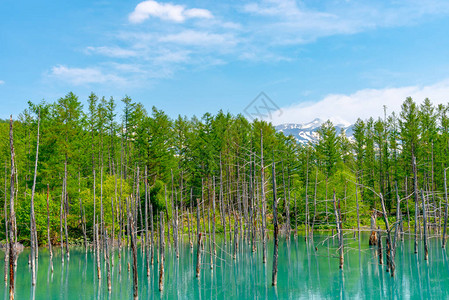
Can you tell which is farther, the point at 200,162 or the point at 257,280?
the point at 200,162

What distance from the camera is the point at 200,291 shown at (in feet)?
64.2

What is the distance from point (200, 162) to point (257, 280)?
31484mm

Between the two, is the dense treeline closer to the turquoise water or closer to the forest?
the forest

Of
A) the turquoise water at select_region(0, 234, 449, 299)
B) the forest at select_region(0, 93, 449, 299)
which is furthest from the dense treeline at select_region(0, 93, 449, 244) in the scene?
the turquoise water at select_region(0, 234, 449, 299)

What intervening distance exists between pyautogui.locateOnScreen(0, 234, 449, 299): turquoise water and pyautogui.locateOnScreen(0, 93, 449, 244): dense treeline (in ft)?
28.5

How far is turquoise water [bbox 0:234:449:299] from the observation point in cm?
1845

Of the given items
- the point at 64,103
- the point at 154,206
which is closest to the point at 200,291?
the point at 154,206

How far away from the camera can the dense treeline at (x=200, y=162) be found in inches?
1506

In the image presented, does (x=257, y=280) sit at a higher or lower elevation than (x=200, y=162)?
lower

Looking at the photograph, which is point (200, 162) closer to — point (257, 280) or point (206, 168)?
point (206, 168)

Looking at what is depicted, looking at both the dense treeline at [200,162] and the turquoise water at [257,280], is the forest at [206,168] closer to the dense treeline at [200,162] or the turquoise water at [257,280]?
the dense treeline at [200,162]

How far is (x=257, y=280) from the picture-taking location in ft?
70.9

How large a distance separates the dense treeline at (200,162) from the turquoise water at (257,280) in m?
8.69

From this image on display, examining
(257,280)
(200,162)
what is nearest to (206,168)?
(200,162)
